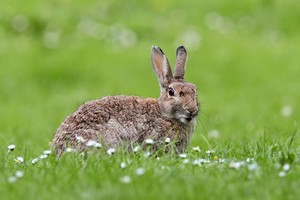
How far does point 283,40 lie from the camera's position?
24.9m

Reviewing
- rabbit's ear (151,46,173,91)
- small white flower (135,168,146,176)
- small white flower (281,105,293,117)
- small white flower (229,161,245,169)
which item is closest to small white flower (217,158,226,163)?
small white flower (229,161,245,169)

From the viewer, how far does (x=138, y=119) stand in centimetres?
920


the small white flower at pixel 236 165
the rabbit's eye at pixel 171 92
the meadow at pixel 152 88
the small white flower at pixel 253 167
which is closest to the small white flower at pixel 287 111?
the meadow at pixel 152 88

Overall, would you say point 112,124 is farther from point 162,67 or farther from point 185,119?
point 162,67

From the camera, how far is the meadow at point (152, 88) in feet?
21.8

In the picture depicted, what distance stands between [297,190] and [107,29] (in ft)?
63.1

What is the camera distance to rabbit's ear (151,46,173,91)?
32.7ft

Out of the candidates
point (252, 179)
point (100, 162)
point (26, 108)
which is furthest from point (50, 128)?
Answer: point (252, 179)

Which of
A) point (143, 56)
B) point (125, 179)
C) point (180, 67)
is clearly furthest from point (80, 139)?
point (143, 56)

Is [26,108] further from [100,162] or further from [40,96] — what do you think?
[100,162]

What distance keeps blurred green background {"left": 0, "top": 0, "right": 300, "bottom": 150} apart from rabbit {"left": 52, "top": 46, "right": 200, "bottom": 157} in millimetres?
4557

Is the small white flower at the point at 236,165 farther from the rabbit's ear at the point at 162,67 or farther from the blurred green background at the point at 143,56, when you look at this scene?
the blurred green background at the point at 143,56

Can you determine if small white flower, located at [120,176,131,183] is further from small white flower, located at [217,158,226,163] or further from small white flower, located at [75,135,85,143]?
small white flower, located at [75,135,85,143]

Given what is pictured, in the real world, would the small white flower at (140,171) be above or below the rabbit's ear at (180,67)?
below
